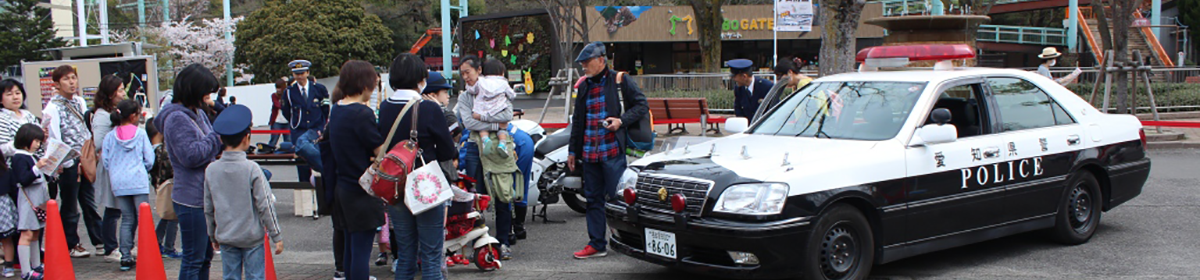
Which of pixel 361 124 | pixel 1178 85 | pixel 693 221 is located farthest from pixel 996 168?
pixel 1178 85

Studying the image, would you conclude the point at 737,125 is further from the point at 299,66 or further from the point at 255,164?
the point at 299,66

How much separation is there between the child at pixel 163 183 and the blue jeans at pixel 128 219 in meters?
0.20

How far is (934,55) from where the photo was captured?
6824mm

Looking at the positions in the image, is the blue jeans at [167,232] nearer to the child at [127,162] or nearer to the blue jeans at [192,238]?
the child at [127,162]

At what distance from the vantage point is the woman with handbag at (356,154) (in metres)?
5.00

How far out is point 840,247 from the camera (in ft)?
17.7

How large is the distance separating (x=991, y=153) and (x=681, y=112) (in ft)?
38.5

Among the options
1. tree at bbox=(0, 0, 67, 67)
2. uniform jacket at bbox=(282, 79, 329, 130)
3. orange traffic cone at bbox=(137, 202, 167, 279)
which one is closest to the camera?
orange traffic cone at bbox=(137, 202, 167, 279)

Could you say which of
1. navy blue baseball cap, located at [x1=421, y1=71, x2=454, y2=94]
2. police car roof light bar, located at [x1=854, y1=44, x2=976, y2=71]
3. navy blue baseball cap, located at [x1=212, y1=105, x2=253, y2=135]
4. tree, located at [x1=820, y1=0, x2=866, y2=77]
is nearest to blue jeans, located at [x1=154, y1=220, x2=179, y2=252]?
navy blue baseball cap, located at [x1=212, y1=105, x2=253, y2=135]

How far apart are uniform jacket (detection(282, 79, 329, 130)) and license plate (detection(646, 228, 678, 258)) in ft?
23.1

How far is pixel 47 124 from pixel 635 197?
5.04 meters

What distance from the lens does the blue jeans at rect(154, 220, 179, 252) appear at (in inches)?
273

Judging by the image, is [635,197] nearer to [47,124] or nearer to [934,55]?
[934,55]

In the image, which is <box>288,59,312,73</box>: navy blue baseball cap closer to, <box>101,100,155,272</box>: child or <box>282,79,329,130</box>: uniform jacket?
<box>282,79,329,130</box>: uniform jacket
